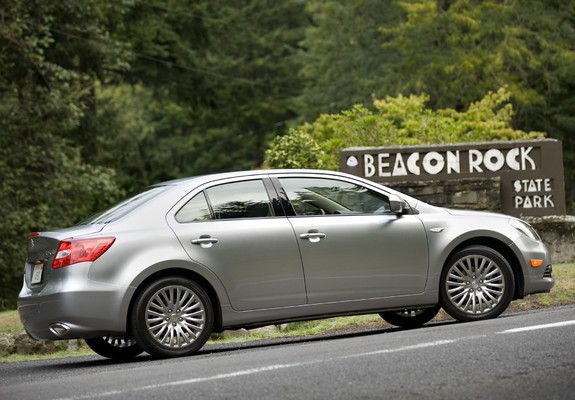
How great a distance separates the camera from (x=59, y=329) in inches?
381

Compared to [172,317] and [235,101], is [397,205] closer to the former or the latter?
[172,317]

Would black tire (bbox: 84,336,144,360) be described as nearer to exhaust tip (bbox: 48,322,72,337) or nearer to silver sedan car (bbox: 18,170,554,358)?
silver sedan car (bbox: 18,170,554,358)

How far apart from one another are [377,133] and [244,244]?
13.6m

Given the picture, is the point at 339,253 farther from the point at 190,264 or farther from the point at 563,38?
the point at 563,38

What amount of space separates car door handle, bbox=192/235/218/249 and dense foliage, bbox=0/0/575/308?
11830 millimetres

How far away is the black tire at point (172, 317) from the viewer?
380 inches

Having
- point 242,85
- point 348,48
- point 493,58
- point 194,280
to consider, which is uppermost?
point 348,48

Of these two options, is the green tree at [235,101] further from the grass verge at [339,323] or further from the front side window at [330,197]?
the front side window at [330,197]

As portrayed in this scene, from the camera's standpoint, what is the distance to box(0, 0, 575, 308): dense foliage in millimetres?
27406

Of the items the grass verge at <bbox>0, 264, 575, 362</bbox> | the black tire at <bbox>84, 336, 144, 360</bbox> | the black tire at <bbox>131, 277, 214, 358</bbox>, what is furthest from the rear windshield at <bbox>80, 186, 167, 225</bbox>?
the grass verge at <bbox>0, 264, 575, 362</bbox>

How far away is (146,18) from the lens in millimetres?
42938

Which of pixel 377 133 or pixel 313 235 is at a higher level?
pixel 377 133

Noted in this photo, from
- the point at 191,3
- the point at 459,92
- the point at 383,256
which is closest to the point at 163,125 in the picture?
the point at 191,3

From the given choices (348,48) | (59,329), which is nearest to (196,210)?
(59,329)
